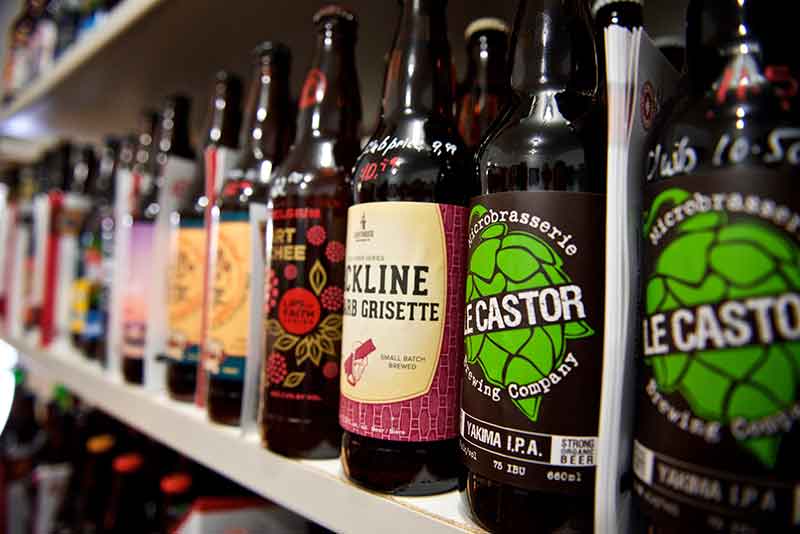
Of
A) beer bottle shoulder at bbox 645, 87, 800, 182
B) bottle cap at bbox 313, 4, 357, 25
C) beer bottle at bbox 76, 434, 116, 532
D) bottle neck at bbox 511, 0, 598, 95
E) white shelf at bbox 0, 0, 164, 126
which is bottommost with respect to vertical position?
beer bottle at bbox 76, 434, 116, 532

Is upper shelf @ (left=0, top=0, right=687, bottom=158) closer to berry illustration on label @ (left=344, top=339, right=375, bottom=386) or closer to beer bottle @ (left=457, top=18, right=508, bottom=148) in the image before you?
beer bottle @ (left=457, top=18, right=508, bottom=148)

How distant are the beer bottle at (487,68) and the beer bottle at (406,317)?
0.15 m

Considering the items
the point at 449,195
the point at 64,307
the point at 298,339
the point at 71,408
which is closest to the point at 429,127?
the point at 449,195

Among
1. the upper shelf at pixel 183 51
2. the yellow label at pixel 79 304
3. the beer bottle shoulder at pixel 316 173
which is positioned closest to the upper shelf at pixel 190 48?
the upper shelf at pixel 183 51

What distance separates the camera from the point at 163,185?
89 centimetres

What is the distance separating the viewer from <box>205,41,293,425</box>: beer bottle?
0.69 meters

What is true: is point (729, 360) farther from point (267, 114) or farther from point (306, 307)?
point (267, 114)

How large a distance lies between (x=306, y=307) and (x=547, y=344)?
0.28 metres

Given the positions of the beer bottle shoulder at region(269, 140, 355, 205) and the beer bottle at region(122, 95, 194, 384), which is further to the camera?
the beer bottle at region(122, 95, 194, 384)

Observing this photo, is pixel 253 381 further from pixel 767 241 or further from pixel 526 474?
pixel 767 241

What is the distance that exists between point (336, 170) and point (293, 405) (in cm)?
25

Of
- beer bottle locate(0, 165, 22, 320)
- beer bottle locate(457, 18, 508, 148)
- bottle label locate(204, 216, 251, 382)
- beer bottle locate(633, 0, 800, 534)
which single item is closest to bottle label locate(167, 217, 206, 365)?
bottle label locate(204, 216, 251, 382)

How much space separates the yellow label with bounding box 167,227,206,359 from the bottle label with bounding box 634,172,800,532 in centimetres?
65

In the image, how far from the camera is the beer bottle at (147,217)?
0.90m
